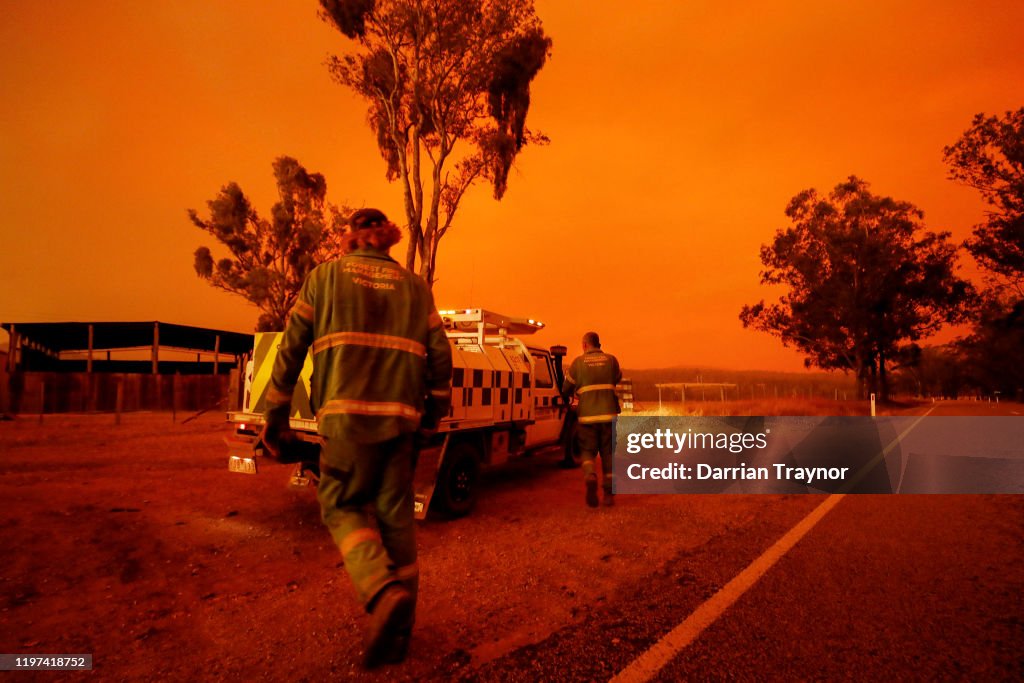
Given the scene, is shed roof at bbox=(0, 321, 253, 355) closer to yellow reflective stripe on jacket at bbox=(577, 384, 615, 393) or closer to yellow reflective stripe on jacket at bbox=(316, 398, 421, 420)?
yellow reflective stripe on jacket at bbox=(577, 384, 615, 393)

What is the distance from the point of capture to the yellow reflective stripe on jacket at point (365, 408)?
2.56m

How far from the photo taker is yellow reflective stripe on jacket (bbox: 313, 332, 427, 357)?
2627 mm

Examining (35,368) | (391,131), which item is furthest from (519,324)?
(35,368)

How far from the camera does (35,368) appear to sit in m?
29.7

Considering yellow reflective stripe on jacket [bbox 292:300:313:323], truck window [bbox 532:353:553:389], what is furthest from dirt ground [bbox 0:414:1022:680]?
yellow reflective stripe on jacket [bbox 292:300:313:323]

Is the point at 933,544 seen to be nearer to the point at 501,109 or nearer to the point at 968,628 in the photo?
the point at 968,628

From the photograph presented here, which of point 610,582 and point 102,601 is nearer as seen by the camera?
point 102,601

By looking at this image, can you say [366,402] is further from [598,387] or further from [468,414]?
[598,387]

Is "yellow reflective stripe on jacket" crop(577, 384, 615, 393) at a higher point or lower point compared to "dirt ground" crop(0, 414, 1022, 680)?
higher

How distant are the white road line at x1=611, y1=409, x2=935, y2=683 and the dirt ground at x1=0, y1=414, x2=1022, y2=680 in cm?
15

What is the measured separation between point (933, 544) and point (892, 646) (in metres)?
2.41

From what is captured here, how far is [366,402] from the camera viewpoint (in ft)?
8.51

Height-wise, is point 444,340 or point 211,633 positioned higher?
point 444,340

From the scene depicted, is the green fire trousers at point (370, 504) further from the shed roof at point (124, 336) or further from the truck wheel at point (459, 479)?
the shed roof at point (124, 336)
